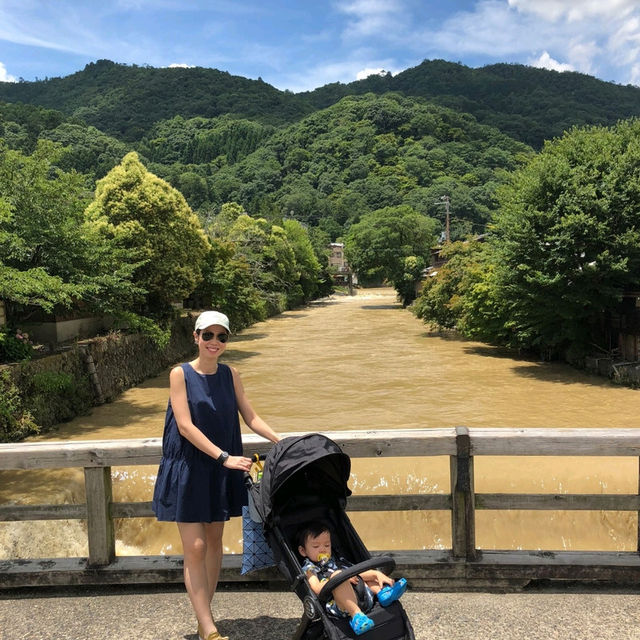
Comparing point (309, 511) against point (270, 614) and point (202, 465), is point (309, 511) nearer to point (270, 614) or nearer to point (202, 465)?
point (202, 465)

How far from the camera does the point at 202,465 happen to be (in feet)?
10.5

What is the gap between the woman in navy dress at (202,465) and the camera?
3.13m

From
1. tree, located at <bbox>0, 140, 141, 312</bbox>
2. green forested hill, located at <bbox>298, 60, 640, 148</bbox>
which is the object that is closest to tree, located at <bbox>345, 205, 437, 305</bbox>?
tree, located at <bbox>0, 140, 141, 312</bbox>

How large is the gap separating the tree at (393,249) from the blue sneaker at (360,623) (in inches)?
2154

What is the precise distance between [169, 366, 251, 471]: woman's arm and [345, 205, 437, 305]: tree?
54.3m

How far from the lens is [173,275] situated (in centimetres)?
2078

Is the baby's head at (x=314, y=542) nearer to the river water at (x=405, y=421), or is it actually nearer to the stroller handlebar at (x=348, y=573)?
the stroller handlebar at (x=348, y=573)

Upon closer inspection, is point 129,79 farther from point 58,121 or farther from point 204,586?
point 204,586

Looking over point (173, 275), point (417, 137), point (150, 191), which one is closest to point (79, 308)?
point (173, 275)

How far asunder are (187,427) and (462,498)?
1.87 metres

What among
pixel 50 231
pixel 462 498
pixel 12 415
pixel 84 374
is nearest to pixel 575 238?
pixel 50 231

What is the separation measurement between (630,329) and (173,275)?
15452mm

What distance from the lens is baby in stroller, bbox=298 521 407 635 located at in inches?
105

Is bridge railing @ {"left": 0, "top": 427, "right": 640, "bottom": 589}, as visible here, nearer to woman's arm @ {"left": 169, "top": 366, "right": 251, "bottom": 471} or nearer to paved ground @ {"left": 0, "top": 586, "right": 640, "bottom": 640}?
paved ground @ {"left": 0, "top": 586, "right": 640, "bottom": 640}
